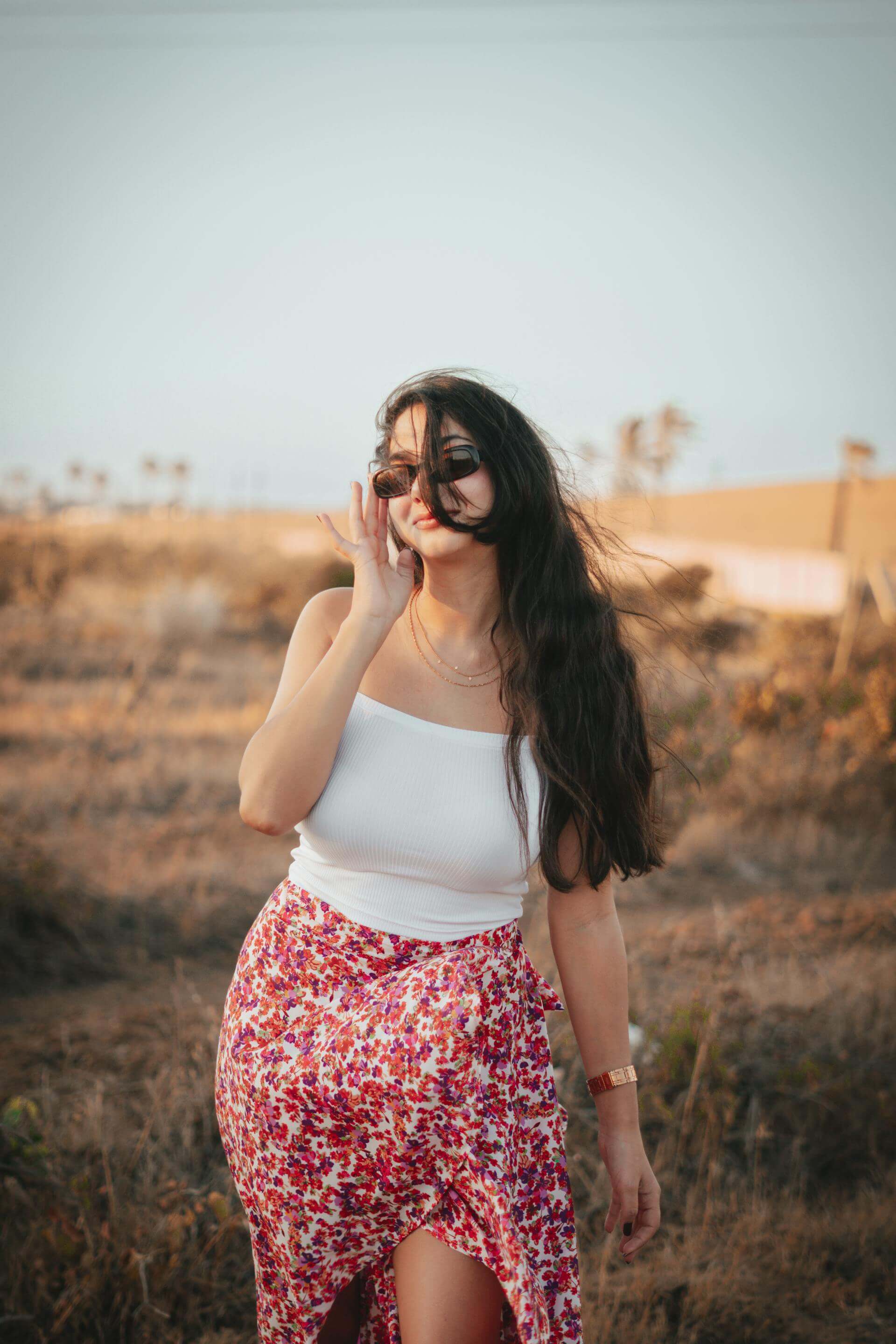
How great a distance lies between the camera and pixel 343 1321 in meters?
1.64

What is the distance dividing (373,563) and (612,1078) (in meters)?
1.04

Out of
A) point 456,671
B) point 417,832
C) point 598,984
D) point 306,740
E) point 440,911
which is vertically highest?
point 456,671

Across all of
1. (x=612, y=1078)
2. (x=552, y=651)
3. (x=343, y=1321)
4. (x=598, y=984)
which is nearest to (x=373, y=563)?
(x=552, y=651)

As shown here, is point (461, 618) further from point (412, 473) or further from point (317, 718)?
point (317, 718)

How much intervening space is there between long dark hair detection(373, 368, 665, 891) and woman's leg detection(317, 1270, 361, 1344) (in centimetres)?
81

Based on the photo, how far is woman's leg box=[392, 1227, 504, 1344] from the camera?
1360mm

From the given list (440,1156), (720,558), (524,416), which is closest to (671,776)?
(524,416)

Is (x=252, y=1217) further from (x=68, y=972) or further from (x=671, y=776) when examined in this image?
(x=68, y=972)

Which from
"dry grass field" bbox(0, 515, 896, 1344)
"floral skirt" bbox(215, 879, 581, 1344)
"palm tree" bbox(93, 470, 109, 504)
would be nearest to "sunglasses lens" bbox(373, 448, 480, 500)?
"dry grass field" bbox(0, 515, 896, 1344)

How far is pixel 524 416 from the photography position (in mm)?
1807

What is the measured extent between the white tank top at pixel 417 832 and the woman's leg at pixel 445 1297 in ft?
1.54

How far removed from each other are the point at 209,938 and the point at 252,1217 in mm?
3538

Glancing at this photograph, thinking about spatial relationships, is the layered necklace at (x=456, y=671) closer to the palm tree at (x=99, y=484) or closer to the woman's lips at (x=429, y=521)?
the woman's lips at (x=429, y=521)

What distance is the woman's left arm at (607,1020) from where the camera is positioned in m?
1.68
